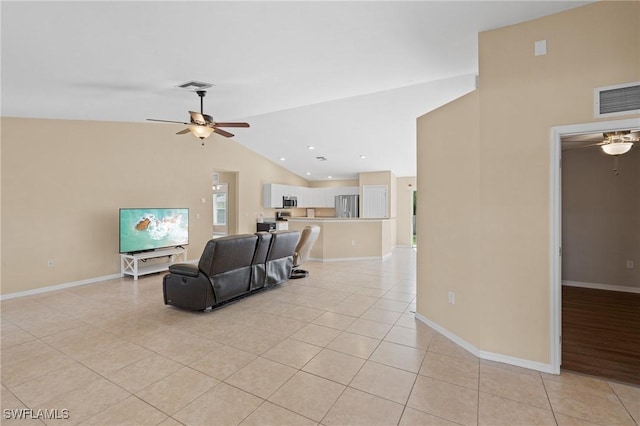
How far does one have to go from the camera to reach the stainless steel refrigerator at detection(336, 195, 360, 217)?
11.0 metres

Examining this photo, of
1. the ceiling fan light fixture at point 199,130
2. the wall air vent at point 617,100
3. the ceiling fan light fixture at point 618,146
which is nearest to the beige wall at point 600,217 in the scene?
the ceiling fan light fixture at point 618,146

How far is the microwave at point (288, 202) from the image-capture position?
34.5ft

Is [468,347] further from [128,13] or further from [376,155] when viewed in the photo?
[376,155]

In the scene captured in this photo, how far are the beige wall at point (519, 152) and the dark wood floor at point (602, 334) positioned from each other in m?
0.52

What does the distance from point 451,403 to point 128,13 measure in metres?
3.71

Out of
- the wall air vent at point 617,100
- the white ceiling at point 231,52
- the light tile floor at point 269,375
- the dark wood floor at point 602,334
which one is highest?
the white ceiling at point 231,52

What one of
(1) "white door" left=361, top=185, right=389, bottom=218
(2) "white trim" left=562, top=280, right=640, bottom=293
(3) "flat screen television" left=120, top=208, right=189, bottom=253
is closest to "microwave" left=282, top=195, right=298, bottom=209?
(1) "white door" left=361, top=185, right=389, bottom=218

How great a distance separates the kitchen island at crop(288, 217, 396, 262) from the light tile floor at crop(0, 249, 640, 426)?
3550 millimetres

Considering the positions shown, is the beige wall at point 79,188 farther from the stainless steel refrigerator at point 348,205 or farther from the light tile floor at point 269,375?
the stainless steel refrigerator at point 348,205

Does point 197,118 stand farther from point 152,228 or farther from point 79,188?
point 152,228

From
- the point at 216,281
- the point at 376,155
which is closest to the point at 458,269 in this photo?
the point at 216,281

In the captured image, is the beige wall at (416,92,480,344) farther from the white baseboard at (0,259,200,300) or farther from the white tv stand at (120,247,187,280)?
the white baseboard at (0,259,200,300)

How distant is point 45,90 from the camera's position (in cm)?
363

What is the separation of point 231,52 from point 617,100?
10.9ft
